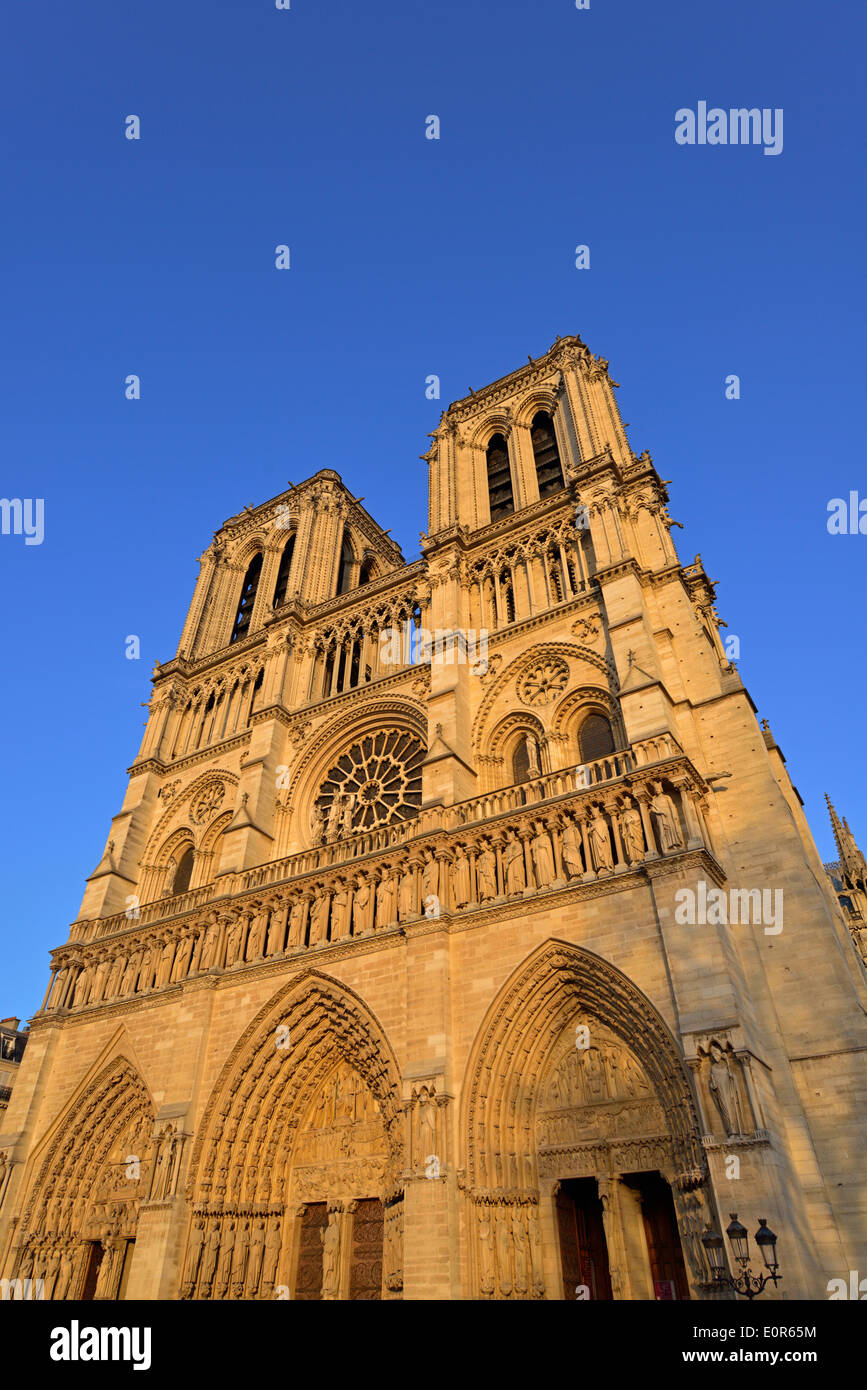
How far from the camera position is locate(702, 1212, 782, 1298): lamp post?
860 cm

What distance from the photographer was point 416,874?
49.5ft

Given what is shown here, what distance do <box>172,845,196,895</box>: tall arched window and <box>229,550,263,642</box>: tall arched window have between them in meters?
7.56

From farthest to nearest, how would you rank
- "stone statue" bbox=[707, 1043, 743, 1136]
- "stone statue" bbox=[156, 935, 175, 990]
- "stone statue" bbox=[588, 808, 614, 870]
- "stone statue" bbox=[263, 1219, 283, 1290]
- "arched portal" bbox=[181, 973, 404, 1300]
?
"stone statue" bbox=[156, 935, 175, 990] → "stone statue" bbox=[263, 1219, 283, 1290] → "arched portal" bbox=[181, 973, 404, 1300] → "stone statue" bbox=[588, 808, 614, 870] → "stone statue" bbox=[707, 1043, 743, 1136]

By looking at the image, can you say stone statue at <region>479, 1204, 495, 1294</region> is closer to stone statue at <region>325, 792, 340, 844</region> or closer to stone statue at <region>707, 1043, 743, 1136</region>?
stone statue at <region>707, 1043, 743, 1136</region>

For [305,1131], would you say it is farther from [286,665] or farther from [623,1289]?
[286,665]

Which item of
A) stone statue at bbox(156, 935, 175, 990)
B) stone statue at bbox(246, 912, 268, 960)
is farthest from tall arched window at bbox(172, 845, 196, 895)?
stone statue at bbox(246, 912, 268, 960)

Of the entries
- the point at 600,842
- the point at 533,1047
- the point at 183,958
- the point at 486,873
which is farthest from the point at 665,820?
the point at 183,958

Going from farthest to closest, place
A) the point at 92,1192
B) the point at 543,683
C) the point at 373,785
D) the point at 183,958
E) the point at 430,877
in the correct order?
the point at 373,785 → the point at 183,958 → the point at 543,683 → the point at 92,1192 → the point at 430,877

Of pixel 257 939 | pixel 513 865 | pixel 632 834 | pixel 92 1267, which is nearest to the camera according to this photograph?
pixel 632 834

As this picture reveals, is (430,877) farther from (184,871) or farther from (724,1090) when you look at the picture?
(184,871)

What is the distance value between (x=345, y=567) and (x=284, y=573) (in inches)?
88.4

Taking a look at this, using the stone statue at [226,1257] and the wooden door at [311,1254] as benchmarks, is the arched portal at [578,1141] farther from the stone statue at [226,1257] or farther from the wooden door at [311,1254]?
the stone statue at [226,1257]

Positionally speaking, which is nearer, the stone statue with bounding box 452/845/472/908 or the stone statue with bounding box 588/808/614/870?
the stone statue with bounding box 588/808/614/870

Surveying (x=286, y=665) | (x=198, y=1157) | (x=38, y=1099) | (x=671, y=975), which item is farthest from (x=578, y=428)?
(x=38, y=1099)
